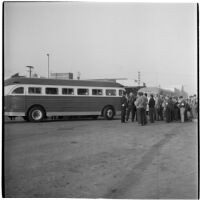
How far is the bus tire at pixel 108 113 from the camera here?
886cm

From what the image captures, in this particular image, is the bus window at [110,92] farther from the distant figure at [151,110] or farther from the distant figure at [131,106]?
the distant figure at [151,110]

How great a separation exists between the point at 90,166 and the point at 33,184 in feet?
3.20

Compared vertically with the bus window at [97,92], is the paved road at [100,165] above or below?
below

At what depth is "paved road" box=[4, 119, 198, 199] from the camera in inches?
170

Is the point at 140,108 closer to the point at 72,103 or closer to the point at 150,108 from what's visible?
the point at 150,108

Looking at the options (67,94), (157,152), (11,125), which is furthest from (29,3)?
(67,94)

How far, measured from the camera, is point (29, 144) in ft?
18.3

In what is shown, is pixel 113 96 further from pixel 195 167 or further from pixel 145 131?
pixel 195 167

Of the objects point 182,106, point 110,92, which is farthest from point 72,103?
point 182,106

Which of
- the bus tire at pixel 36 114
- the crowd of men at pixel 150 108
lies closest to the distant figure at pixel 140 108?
the crowd of men at pixel 150 108

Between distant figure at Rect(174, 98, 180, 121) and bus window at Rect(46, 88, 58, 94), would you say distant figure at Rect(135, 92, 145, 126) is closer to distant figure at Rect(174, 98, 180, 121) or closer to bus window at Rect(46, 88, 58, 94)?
distant figure at Rect(174, 98, 180, 121)

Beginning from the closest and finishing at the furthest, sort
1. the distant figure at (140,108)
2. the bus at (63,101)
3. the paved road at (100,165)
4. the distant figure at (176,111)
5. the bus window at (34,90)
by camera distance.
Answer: the paved road at (100,165), the distant figure at (176,111), the distant figure at (140,108), the bus at (63,101), the bus window at (34,90)

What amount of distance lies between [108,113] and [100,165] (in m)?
4.62

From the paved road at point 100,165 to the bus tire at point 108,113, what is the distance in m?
2.56
